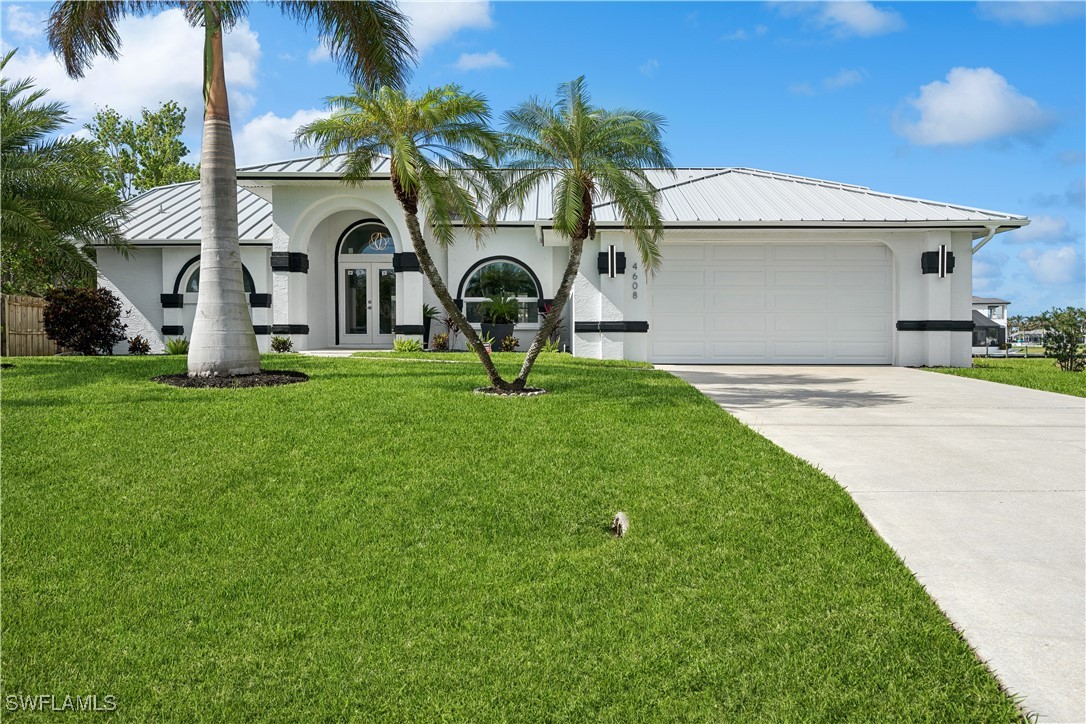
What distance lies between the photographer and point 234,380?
1011cm

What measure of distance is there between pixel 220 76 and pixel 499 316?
9.20 metres

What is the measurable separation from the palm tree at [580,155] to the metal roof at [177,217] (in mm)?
11203

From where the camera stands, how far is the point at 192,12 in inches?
445

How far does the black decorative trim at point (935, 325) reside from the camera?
1608 cm

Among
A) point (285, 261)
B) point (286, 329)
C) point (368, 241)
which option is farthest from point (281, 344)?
point (368, 241)

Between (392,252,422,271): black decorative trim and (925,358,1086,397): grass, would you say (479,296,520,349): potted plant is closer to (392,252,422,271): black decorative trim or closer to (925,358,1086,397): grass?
(392,252,422,271): black decorative trim

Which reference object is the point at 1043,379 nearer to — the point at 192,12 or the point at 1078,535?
the point at 1078,535

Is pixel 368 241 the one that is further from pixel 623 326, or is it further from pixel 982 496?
pixel 982 496

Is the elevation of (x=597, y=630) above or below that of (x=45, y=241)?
below

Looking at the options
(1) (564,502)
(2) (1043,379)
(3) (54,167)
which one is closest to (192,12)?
(3) (54,167)

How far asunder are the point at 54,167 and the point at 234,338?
6.75 meters

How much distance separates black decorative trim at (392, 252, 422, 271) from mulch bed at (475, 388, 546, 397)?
8456 millimetres

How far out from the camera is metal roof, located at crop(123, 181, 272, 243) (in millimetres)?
19328

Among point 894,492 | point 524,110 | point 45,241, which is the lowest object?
point 894,492
